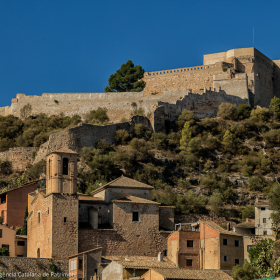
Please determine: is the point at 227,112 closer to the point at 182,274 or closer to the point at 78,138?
the point at 78,138

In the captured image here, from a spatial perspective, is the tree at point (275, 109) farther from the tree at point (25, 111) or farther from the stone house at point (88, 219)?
the stone house at point (88, 219)

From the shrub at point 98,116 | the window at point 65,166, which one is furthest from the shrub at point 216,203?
the shrub at point 98,116

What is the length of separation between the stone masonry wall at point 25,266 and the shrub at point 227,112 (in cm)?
3095

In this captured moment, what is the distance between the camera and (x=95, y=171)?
5041cm

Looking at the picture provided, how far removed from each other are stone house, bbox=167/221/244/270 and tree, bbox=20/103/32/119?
102 ft

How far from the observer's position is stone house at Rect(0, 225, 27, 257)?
3841 centimetres

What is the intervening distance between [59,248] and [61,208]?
2.34 metres

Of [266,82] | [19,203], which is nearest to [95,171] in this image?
[19,203]

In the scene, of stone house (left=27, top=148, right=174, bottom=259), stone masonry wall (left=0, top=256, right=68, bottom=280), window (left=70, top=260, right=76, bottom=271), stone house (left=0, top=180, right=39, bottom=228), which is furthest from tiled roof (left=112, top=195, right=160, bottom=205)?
stone house (left=0, top=180, right=39, bottom=228)

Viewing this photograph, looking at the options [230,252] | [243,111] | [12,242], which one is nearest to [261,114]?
[243,111]

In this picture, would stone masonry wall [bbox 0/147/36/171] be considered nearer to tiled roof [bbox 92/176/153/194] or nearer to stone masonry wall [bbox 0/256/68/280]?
tiled roof [bbox 92/176/153/194]

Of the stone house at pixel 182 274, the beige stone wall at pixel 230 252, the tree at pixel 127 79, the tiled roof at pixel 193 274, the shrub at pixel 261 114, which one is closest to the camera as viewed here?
the stone house at pixel 182 274

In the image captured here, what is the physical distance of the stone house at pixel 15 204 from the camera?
43.4 metres

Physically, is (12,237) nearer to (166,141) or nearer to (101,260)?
(101,260)
